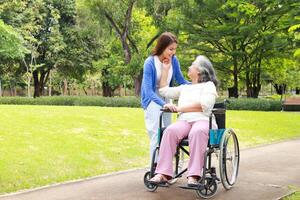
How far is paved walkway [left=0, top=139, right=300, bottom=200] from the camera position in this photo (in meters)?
4.88

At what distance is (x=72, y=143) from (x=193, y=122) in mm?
3735

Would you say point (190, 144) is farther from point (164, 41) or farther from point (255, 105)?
point (255, 105)

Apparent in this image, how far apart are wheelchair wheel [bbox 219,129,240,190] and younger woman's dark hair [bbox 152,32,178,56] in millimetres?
1172

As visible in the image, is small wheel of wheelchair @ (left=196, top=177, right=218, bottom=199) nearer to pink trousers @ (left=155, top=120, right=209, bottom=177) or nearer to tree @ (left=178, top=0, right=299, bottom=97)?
pink trousers @ (left=155, top=120, right=209, bottom=177)

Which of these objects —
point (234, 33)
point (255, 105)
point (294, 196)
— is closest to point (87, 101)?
point (234, 33)

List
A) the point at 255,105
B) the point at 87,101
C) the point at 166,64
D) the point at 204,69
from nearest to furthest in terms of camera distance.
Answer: the point at 204,69, the point at 166,64, the point at 255,105, the point at 87,101

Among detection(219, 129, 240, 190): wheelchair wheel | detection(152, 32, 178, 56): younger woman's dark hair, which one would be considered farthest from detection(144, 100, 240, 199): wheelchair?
detection(152, 32, 178, 56): younger woman's dark hair

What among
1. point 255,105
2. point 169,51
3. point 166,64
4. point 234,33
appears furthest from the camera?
point 234,33

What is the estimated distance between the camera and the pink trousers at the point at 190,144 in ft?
15.4

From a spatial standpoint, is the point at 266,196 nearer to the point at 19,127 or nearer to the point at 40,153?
the point at 40,153

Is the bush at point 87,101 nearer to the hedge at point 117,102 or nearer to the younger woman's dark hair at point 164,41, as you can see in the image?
the hedge at point 117,102

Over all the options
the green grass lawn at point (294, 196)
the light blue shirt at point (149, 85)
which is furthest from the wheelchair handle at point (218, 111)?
the green grass lawn at point (294, 196)

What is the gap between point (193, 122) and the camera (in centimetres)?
501

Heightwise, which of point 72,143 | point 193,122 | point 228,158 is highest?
point 193,122
